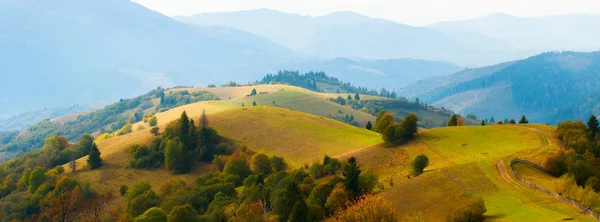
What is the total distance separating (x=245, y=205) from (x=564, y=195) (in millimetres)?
38961

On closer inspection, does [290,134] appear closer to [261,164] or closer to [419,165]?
[261,164]

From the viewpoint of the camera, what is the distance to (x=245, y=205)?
6450cm

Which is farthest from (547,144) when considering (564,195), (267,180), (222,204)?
(222,204)

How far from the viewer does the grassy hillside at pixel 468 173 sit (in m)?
48.8

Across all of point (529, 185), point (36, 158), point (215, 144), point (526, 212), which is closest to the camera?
point (526, 212)

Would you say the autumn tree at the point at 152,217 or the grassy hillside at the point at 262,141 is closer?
the autumn tree at the point at 152,217

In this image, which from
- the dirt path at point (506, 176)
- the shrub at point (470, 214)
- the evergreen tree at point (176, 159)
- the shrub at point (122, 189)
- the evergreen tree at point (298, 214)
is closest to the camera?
the shrub at point (470, 214)

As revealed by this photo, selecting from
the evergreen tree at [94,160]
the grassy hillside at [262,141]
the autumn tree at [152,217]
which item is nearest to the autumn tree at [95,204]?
the grassy hillside at [262,141]

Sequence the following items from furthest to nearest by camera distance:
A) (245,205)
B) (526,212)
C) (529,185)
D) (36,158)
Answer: (36,158) < (245,205) < (529,185) < (526,212)

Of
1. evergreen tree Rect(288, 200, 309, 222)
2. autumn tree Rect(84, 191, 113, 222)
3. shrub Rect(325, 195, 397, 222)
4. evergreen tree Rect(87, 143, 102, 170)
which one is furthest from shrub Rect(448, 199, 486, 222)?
evergreen tree Rect(87, 143, 102, 170)

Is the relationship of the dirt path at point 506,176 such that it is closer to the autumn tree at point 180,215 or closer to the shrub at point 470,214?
the shrub at point 470,214

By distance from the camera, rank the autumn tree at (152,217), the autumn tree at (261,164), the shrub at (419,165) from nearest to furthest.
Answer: the autumn tree at (152,217) → the shrub at (419,165) → the autumn tree at (261,164)

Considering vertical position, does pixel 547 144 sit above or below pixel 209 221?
above

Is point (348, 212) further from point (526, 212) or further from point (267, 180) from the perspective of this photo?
point (267, 180)
